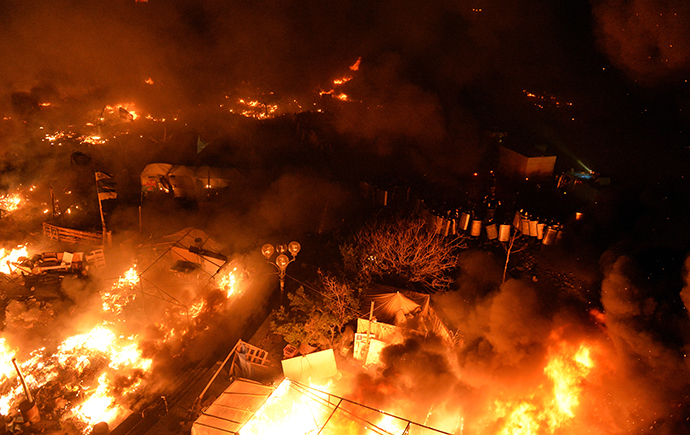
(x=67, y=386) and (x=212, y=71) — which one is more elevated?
(x=212, y=71)

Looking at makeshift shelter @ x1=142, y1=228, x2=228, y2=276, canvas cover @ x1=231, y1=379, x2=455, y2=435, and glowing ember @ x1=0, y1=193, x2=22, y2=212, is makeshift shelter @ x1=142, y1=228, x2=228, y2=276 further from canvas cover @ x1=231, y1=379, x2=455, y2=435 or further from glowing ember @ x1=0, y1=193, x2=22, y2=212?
glowing ember @ x1=0, y1=193, x2=22, y2=212

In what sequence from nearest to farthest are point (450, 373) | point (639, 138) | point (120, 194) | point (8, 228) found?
point (450, 373)
point (639, 138)
point (8, 228)
point (120, 194)

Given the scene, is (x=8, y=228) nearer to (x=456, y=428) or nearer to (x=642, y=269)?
(x=456, y=428)

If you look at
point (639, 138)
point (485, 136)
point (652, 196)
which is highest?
point (639, 138)

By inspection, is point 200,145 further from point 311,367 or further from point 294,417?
point 294,417

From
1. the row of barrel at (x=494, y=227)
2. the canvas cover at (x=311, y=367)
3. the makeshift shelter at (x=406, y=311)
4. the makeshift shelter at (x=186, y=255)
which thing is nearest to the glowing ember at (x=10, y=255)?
the makeshift shelter at (x=186, y=255)

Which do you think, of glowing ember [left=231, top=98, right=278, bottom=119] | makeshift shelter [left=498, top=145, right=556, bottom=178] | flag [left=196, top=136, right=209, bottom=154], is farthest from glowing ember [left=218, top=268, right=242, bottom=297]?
glowing ember [left=231, top=98, right=278, bottom=119]

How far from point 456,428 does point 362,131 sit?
1667cm

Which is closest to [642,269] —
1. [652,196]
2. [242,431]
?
[652,196]

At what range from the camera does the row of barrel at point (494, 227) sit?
1219cm

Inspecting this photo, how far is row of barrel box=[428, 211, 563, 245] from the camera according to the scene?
12188 mm

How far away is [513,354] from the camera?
988 centimetres

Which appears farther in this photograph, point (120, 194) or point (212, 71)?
point (212, 71)

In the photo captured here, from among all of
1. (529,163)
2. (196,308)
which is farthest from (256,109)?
(529,163)
